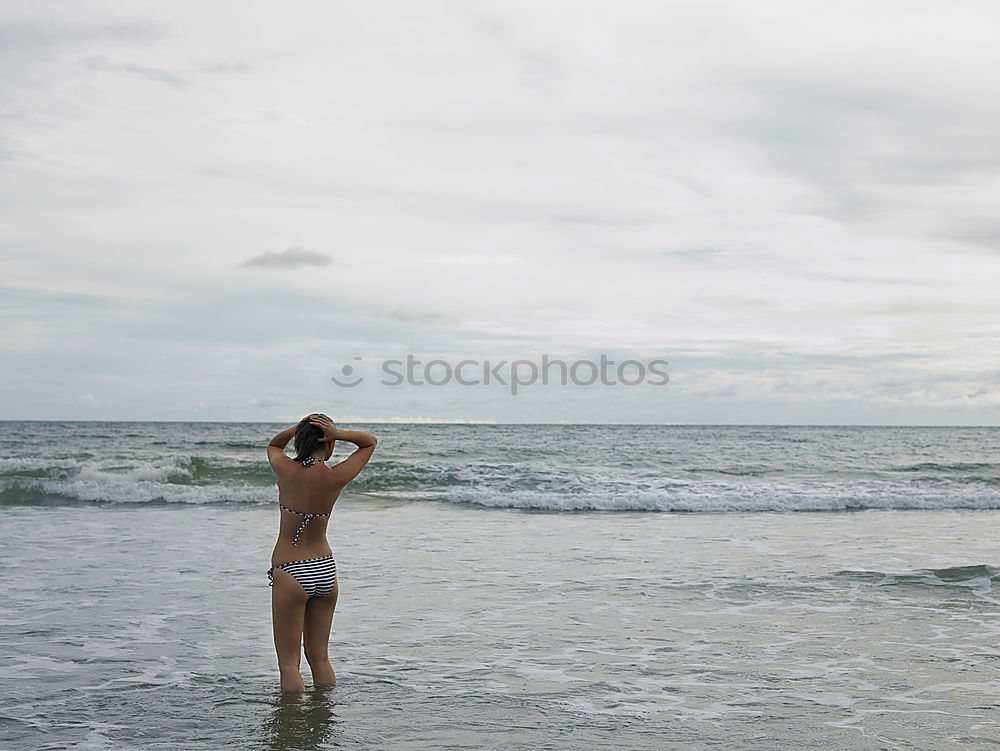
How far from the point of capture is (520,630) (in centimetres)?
816

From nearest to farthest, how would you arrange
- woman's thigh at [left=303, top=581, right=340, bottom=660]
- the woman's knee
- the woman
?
the woman → woman's thigh at [left=303, top=581, right=340, bottom=660] → the woman's knee

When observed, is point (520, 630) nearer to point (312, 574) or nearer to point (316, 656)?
point (316, 656)

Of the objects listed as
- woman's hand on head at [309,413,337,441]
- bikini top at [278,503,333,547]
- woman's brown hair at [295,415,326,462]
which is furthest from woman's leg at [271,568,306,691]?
woman's hand on head at [309,413,337,441]

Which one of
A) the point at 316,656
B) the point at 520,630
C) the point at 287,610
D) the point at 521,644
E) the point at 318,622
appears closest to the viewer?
the point at 287,610

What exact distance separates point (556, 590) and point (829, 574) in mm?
3623

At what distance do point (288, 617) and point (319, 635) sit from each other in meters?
0.37

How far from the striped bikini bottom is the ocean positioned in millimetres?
777

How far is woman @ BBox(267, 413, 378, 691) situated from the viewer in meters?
5.89

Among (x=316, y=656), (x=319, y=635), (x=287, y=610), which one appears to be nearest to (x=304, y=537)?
(x=287, y=610)

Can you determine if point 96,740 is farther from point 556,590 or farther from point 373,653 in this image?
point 556,590

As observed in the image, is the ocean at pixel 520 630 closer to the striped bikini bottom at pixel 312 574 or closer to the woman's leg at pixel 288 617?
the woman's leg at pixel 288 617

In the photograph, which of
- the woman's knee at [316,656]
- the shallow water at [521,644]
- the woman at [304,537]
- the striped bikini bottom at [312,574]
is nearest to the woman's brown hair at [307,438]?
the woman at [304,537]

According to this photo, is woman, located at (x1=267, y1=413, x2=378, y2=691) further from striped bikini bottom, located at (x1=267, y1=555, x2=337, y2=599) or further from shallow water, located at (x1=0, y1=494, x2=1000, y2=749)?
shallow water, located at (x1=0, y1=494, x2=1000, y2=749)

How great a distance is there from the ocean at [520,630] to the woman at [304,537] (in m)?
0.51
